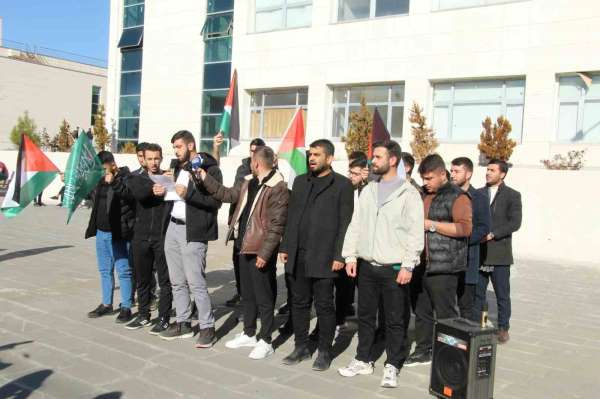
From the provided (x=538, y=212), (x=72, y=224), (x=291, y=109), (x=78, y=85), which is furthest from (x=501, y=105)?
(x=78, y=85)

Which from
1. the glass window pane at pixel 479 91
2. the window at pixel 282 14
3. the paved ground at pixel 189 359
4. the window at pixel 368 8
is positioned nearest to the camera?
the paved ground at pixel 189 359

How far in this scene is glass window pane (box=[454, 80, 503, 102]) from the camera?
19.6 meters

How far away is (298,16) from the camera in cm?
2345

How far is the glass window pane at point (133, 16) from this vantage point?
3134cm

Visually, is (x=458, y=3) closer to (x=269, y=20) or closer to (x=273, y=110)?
(x=269, y=20)

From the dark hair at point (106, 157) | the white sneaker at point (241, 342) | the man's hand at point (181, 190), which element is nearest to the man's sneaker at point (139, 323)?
the white sneaker at point (241, 342)

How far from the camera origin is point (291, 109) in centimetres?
2412

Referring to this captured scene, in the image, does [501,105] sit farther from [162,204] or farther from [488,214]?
[162,204]

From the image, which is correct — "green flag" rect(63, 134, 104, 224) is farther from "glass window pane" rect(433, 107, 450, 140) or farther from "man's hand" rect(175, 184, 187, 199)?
"glass window pane" rect(433, 107, 450, 140)

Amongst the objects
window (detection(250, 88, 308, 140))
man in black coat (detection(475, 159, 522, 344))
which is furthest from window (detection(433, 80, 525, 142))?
man in black coat (detection(475, 159, 522, 344))

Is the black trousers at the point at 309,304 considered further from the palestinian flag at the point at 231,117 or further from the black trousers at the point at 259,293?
the palestinian flag at the point at 231,117

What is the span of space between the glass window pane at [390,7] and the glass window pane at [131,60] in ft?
49.3

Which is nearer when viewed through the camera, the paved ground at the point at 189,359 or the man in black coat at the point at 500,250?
the paved ground at the point at 189,359

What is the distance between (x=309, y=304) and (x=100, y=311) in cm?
280
